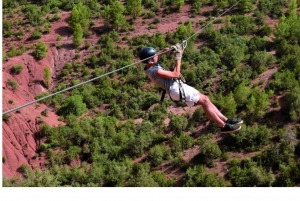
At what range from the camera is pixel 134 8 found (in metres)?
41.7

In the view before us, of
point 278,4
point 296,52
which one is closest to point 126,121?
point 296,52

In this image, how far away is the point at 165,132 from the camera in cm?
2842

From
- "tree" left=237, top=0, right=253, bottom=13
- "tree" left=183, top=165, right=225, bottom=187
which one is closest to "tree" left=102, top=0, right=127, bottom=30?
"tree" left=237, top=0, right=253, bottom=13

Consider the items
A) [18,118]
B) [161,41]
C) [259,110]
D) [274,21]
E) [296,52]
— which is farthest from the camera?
[274,21]

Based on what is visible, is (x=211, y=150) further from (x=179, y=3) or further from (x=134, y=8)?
(x=179, y=3)

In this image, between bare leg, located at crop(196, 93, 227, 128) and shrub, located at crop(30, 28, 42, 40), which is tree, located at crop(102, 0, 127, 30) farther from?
bare leg, located at crop(196, 93, 227, 128)

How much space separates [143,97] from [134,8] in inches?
525

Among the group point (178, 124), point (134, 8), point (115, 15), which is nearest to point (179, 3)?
point (134, 8)

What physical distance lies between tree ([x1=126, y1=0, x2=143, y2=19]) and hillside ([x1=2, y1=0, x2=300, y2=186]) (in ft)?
0.48

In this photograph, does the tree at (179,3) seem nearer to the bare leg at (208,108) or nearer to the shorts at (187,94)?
the bare leg at (208,108)

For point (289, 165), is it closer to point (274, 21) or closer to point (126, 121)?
point (126, 121)

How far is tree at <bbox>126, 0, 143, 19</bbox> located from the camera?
41625 millimetres

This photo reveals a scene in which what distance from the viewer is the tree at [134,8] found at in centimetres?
4162

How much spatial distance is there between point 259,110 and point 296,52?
873 centimetres
